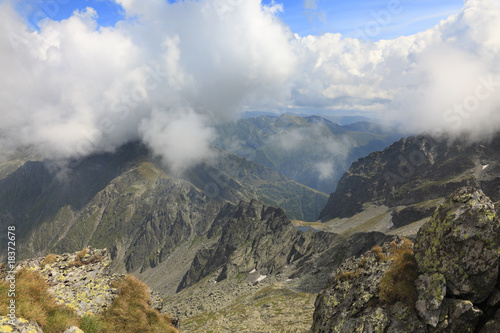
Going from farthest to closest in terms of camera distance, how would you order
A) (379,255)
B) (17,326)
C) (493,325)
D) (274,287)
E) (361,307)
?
1. (274,287)
2. (379,255)
3. (361,307)
4. (493,325)
5. (17,326)

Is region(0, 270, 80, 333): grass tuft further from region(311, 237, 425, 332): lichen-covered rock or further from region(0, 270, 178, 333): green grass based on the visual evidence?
region(311, 237, 425, 332): lichen-covered rock

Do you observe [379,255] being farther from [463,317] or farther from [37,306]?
[37,306]

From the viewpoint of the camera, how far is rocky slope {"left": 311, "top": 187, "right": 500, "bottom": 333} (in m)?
14.0

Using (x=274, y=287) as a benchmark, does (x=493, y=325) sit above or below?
above

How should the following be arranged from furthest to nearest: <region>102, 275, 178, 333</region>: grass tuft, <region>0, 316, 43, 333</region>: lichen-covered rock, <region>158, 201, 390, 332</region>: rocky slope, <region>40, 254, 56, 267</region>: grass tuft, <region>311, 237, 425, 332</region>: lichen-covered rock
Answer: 1. <region>158, 201, 390, 332</region>: rocky slope
2. <region>40, 254, 56, 267</region>: grass tuft
3. <region>102, 275, 178, 333</region>: grass tuft
4. <region>311, 237, 425, 332</region>: lichen-covered rock
5. <region>0, 316, 43, 333</region>: lichen-covered rock

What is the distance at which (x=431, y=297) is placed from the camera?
14.8m

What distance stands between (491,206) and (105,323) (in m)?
25.8

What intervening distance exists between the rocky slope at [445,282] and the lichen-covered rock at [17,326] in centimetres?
1751

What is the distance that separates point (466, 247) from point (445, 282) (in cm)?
235

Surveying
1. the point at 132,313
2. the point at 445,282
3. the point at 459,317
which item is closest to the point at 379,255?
the point at 445,282

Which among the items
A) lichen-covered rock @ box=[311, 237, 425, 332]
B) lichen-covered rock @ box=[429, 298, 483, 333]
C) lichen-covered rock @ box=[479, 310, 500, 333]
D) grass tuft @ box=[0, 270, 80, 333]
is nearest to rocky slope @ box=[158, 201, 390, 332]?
lichen-covered rock @ box=[311, 237, 425, 332]

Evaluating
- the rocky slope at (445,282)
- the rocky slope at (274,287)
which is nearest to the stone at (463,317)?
the rocky slope at (445,282)

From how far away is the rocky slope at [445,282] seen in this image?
45.8 ft

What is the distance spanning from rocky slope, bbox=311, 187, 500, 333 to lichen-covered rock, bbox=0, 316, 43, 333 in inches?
689
